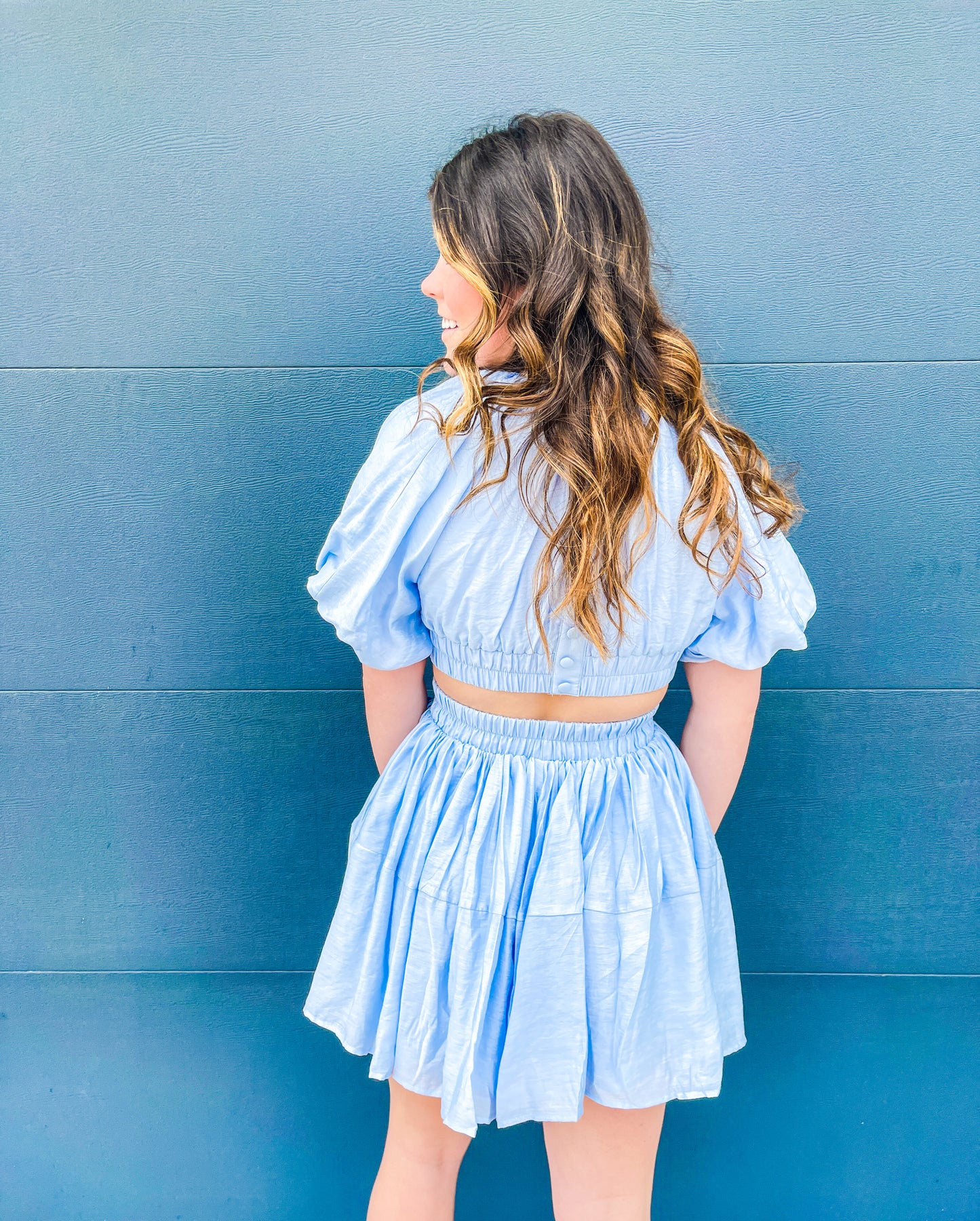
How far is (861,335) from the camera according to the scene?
52.2 inches

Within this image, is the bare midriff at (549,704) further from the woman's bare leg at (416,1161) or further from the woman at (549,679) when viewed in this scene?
the woman's bare leg at (416,1161)

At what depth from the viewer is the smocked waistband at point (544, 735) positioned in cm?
104

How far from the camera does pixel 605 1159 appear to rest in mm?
1074

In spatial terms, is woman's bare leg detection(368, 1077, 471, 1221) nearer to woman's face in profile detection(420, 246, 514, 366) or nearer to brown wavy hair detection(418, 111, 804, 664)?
brown wavy hair detection(418, 111, 804, 664)

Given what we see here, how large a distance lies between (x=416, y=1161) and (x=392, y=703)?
0.59 metres

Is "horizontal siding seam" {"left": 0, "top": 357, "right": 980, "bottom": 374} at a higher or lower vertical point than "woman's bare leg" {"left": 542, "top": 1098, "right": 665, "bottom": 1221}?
higher

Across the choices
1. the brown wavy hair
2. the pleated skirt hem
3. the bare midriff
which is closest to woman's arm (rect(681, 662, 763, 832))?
the bare midriff

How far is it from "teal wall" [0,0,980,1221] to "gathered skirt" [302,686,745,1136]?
372mm

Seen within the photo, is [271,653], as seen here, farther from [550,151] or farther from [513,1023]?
[550,151]

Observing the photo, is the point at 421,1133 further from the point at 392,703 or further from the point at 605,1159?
the point at 392,703

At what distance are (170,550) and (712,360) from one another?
2.98ft

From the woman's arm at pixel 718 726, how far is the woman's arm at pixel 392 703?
1.17 feet

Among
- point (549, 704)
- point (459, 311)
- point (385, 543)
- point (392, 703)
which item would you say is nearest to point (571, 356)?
point (459, 311)

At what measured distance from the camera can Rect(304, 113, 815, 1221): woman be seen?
90 cm
